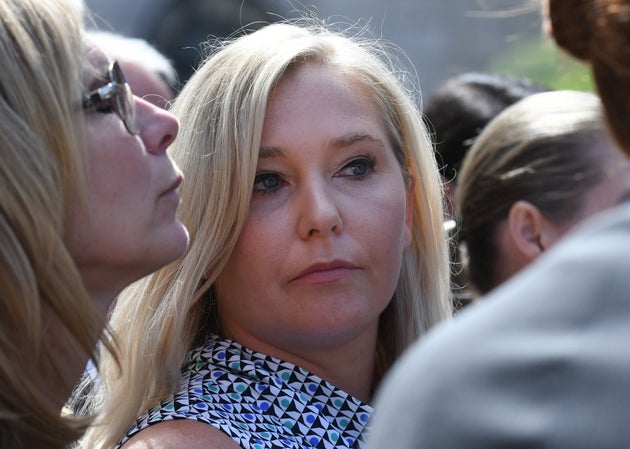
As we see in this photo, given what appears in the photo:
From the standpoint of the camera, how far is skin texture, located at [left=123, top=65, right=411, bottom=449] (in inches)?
87.3

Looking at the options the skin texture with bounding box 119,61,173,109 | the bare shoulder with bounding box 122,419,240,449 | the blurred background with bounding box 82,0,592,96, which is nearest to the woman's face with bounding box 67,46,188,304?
the bare shoulder with bounding box 122,419,240,449

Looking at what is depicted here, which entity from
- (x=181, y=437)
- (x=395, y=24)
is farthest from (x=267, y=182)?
(x=395, y=24)

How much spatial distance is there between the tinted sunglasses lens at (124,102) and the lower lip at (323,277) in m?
0.53

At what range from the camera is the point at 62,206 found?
1726mm

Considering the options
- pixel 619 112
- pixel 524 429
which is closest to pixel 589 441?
pixel 524 429

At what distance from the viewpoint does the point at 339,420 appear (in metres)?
2.23

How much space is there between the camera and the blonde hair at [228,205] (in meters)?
2.27

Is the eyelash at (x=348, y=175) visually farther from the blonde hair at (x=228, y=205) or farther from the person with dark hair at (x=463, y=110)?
the person with dark hair at (x=463, y=110)

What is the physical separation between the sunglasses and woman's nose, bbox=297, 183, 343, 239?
46cm

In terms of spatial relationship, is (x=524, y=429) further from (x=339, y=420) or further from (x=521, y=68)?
(x=521, y=68)

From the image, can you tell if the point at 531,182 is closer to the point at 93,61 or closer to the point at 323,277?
the point at 323,277

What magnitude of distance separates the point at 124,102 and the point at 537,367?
1.23 m

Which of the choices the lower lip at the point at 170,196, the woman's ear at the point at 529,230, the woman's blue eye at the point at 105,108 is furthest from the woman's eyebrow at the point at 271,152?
the woman's ear at the point at 529,230

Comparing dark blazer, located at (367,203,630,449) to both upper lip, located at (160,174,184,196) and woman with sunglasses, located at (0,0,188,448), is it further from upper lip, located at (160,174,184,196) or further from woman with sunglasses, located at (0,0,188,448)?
upper lip, located at (160,174,184,196)
